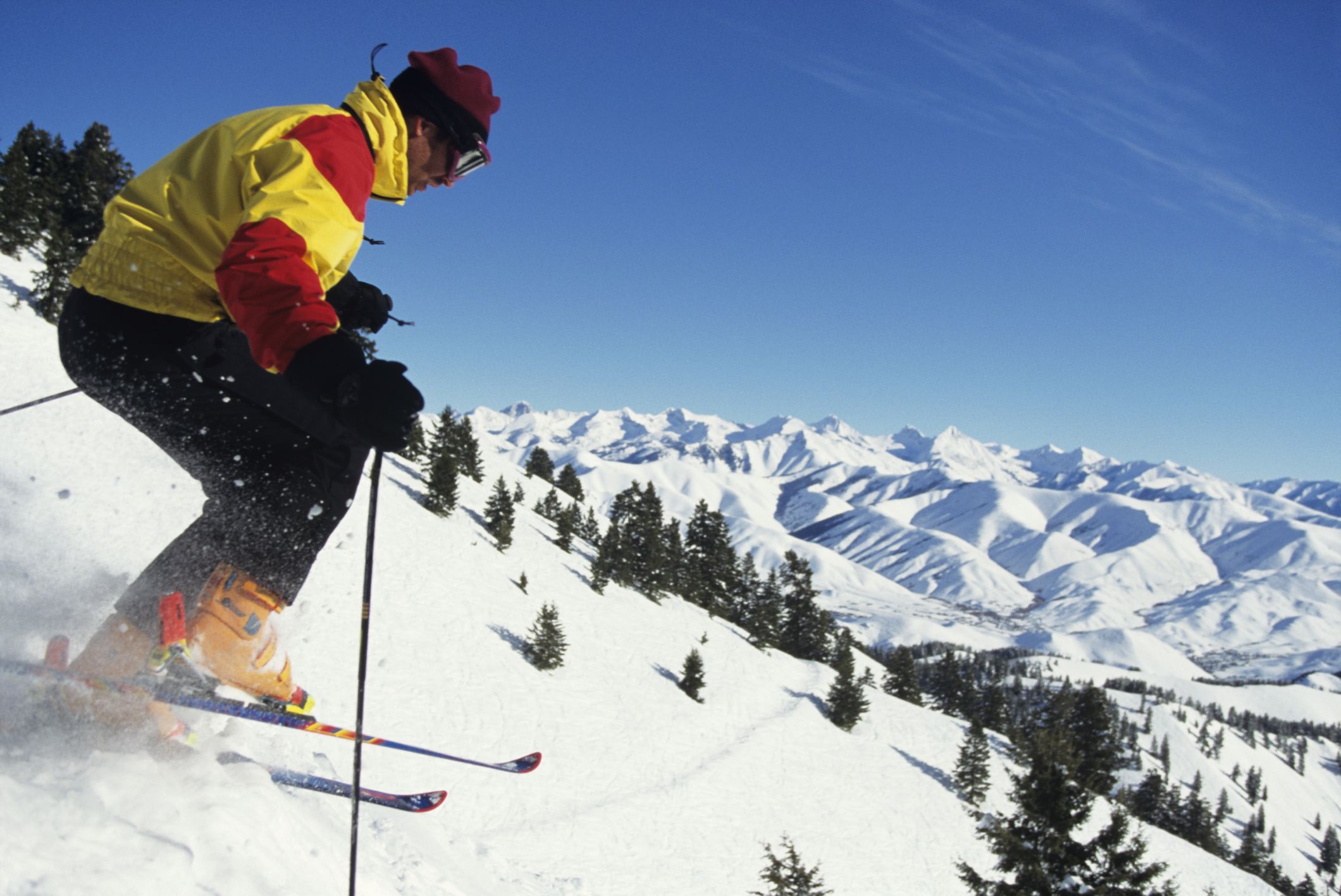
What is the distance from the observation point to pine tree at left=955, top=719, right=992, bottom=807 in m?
35.7

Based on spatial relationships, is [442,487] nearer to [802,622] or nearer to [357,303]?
[802,622]

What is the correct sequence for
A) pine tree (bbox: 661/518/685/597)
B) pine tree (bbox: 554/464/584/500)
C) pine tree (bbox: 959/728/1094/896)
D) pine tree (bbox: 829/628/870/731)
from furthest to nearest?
pine tree (bbox: 554/464/584/500)
pine tree (bbox: 661/518/685/597)
pine tree (bbox: 829/628/870/731)
pine tree (bbox: 959/728/1094/896)

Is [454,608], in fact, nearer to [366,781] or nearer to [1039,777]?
[366,781]

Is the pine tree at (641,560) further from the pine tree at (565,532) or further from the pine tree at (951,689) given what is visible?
the pine tree at (951,689)

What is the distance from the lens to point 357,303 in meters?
3.57

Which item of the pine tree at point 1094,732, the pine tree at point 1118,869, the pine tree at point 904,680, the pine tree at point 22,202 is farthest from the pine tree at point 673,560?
the pine tree at point 22,202

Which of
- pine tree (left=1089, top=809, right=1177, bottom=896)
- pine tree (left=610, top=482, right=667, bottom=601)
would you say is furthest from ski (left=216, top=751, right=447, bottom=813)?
pine tree (left=610, top=482, right=667, bottom=601)

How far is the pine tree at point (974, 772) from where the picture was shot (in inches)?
1405

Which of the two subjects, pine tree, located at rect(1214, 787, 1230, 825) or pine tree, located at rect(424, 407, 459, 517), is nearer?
pine tree, located at rect(424, 407, 459, 517)

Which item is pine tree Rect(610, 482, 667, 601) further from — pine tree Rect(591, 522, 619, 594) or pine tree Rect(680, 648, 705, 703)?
pine tree Rect(680, 648, 705, 703)

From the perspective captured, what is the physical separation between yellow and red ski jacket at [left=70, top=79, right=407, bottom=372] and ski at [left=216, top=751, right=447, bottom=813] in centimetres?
228

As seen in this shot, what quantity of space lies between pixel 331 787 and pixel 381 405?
2906mm

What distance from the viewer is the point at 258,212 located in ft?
6.79

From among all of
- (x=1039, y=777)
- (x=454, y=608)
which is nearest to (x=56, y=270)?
(x=454, y=608)
